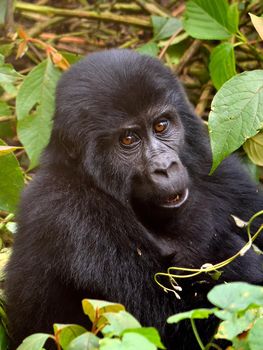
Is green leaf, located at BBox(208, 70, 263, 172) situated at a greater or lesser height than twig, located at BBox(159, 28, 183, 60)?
greater

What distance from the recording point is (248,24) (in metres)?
5.84

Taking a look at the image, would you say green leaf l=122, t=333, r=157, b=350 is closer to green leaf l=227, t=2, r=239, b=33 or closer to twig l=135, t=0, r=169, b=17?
green leaf l=227, t=2, r=239, b=33

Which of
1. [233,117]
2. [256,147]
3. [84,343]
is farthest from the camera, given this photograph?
[256,147]

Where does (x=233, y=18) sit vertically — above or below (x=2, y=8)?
above

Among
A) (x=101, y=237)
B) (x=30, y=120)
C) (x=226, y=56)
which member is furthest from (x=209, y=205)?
(x=30, y=120)

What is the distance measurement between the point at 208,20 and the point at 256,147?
1.03 meters

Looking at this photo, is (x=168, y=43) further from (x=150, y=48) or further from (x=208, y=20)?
(x=208, y=20)

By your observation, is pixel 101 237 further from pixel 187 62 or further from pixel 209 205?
pixel 187 62

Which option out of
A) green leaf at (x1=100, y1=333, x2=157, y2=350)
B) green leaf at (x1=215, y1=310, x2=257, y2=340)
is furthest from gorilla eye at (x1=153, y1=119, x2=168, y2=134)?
Result: green leaf at (x1=100, y1=333, x2=157, y2=350)

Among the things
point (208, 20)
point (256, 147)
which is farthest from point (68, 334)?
point (208, 20)

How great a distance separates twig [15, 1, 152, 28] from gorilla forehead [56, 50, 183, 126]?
Result: 2.48 metres

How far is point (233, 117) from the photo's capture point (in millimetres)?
3160

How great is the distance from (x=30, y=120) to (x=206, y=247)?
1.42m

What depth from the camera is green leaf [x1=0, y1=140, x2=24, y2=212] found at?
3859 millimetres
